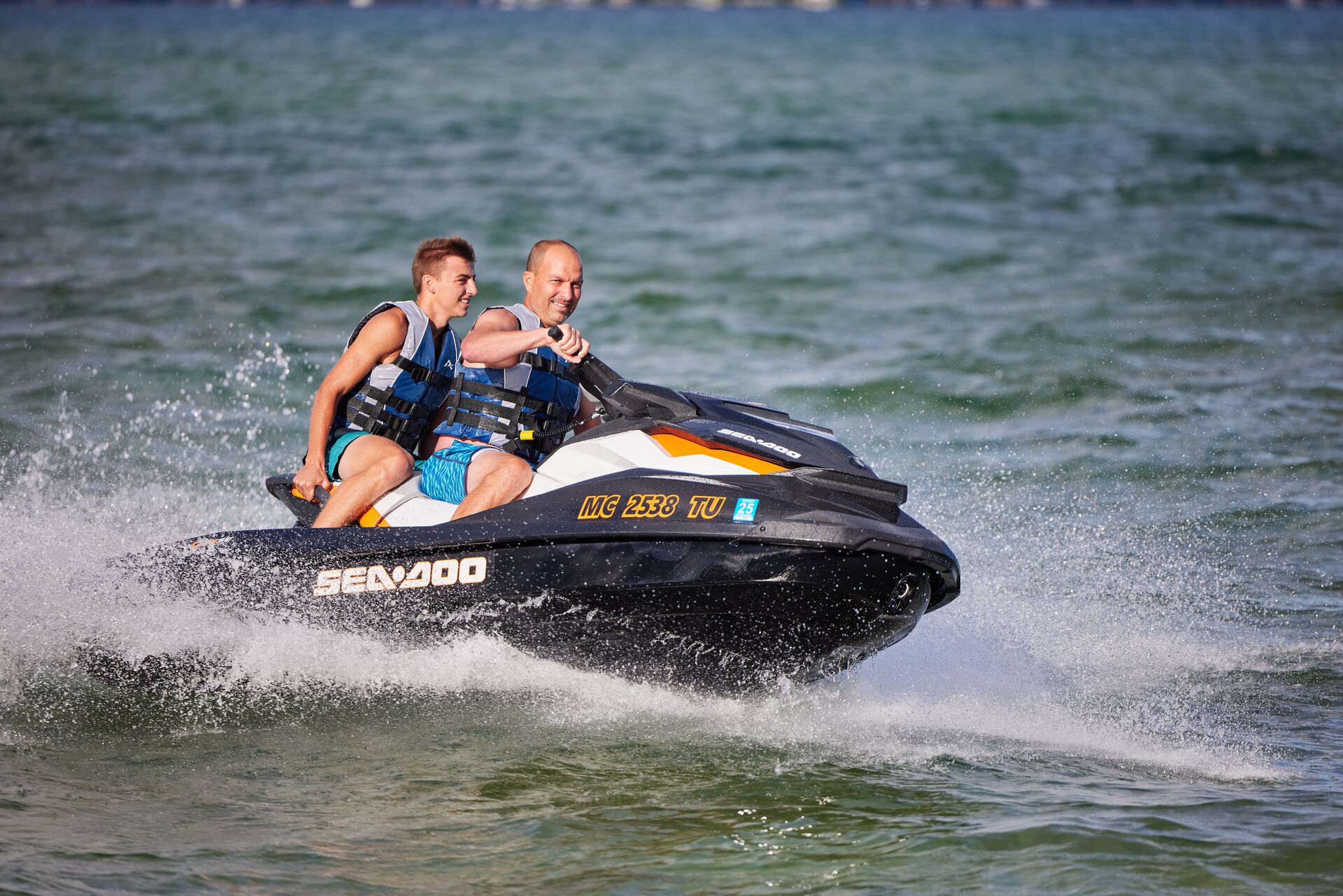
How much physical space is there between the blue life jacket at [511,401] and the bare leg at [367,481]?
20 centimetres

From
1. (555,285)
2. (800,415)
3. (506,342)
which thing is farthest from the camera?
(800,415)

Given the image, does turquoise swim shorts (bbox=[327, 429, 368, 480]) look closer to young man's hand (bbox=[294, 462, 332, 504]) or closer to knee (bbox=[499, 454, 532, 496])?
young man's hand (bbox=[294, 462, 332, 504])

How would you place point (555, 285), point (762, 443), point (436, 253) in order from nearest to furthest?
point (762, 443)
point (555, 285)
point (436, 253)

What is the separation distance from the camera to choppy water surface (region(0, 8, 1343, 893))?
4301 mm

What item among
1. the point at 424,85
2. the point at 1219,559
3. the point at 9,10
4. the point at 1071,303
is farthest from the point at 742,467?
the point at 9,10

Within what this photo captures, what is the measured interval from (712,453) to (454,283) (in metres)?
1.21

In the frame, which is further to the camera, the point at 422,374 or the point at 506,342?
the point at 422,374

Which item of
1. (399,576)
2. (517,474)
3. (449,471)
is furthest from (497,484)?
(399,576)

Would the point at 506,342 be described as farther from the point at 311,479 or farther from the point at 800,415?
the point at 800,415

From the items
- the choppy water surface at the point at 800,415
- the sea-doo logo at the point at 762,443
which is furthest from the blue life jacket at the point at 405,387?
the sea-doo logo at the point at 762,443

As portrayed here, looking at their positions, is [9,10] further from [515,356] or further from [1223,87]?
[515,356]

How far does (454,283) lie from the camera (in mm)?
5211

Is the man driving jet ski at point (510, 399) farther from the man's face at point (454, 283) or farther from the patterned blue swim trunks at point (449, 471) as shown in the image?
the man's face at point (454, 283)

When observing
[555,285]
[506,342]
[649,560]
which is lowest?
[649,560]
